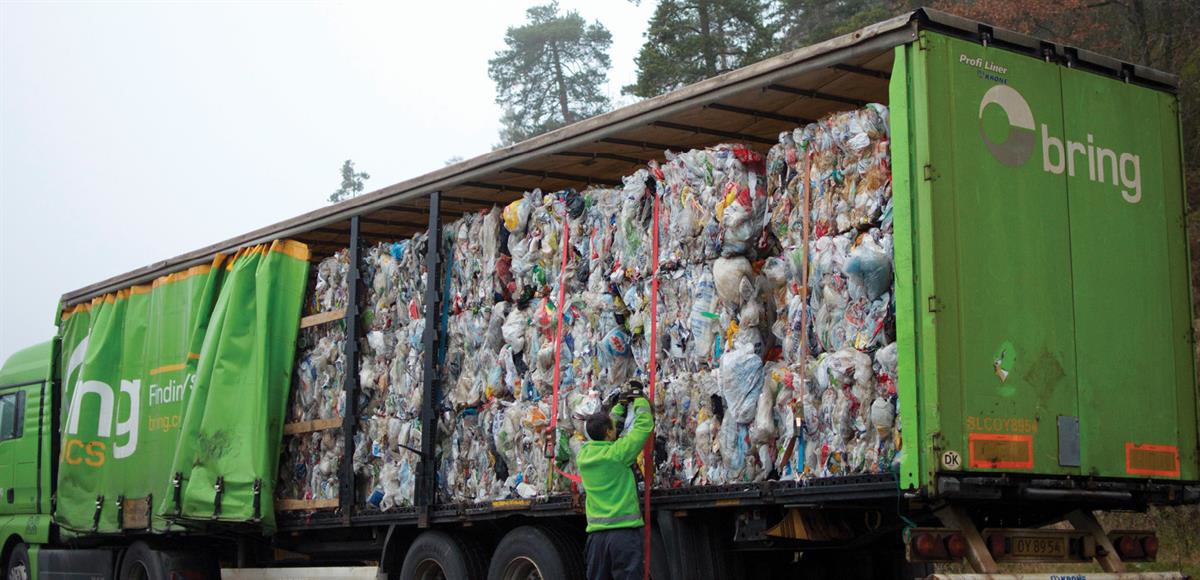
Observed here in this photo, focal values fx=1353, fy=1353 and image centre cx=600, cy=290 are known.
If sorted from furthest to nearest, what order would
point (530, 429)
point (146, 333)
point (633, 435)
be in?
point (146, 333) < point (530, 429) < point (633, 435)

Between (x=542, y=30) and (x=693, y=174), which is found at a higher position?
(x=542, y=30)

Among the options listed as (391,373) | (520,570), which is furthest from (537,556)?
(391,373)

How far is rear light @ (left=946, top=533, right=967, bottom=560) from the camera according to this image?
21.7 ft

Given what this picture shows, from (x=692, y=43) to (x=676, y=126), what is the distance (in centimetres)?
2362

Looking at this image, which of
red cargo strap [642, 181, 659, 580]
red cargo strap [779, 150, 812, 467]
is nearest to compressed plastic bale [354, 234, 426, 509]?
red cargo strap [642, 181, 659, 580]

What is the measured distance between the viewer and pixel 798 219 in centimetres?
740

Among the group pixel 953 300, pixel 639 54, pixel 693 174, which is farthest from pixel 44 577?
pixel 639 54

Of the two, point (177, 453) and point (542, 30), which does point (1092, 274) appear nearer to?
point (177, 453)

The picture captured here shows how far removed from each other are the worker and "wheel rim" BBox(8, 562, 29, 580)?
30.2 ft

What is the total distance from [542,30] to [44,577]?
39.2m

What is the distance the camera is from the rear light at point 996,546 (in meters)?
6.93

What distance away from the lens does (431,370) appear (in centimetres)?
1001

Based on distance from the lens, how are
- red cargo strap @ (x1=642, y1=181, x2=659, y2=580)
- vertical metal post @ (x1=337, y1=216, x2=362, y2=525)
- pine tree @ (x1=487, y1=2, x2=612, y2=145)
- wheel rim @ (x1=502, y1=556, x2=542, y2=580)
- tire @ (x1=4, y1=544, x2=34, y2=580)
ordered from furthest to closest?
pine tree @ (x1=487, y1=2, x2=612, y2=145)
tire @ (x1=4, y1=544, x2=34, y2=580)
vertical metal post @ (x1=337, y1=216, x2=362, y2=525)
wheel rim @ (x1=502, y1=556, x2=542, y2=580)
red cargo strap @ (x1=642, y1=181, x2=659, y2=580)

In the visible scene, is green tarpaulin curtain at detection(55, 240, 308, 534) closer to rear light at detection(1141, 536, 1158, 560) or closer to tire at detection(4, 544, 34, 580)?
tire at detection(4, 544, 34, 580)
